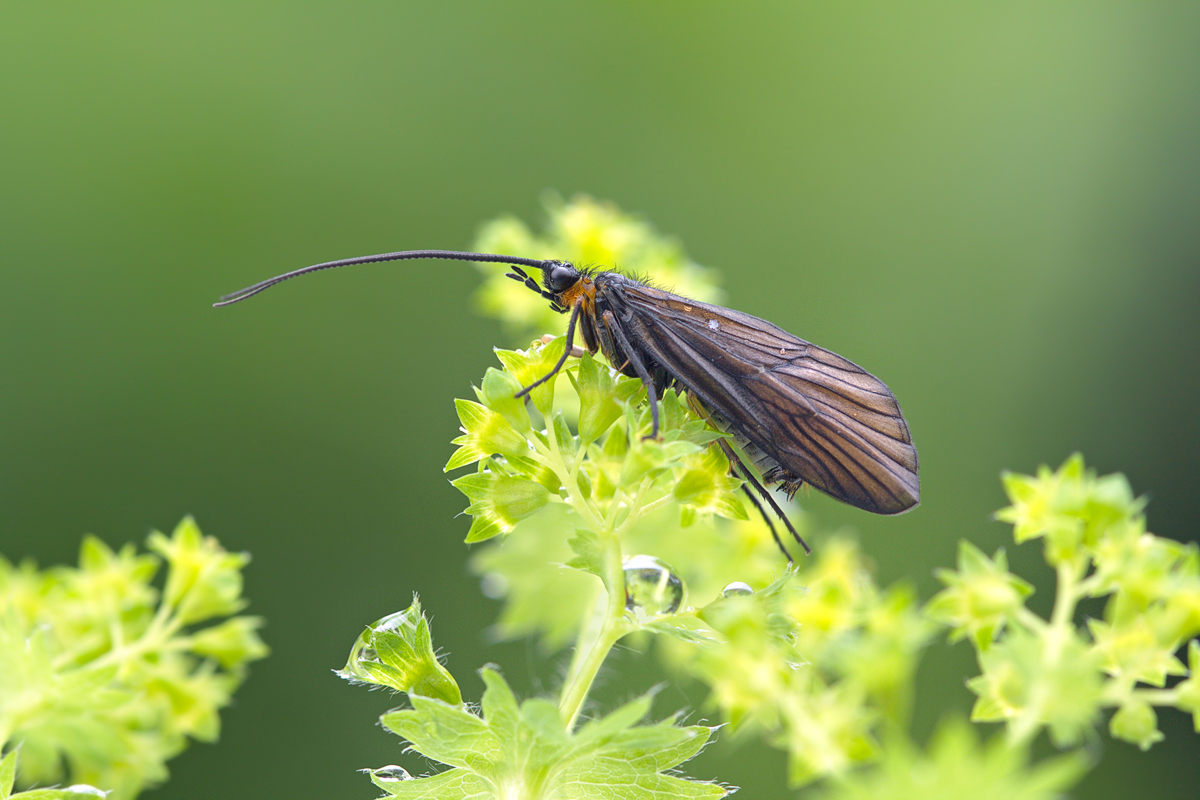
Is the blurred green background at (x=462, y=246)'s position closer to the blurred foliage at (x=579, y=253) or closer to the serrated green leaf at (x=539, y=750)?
the blurred foliage at (x=579, y=253)

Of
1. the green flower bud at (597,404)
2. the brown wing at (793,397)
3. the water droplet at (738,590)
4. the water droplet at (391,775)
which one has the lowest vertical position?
the water droplet at (391,775)

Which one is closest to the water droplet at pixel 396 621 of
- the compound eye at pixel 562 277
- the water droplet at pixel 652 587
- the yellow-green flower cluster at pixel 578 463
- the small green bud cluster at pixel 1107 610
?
the yellow-green flower cluster at pixel 578 463

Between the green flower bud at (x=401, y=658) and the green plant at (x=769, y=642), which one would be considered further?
the green flower bud at (x=401, y=658)

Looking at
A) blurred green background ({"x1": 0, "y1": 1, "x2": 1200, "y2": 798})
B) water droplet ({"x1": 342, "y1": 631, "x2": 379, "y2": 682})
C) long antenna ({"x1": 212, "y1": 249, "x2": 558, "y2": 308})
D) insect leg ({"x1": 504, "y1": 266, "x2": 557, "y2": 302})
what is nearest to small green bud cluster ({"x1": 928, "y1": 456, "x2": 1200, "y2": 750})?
water droplet ({"x1": 342, "y1": 631, "x2": 379, "y2": 682})

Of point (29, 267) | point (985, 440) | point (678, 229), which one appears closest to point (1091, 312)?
point (985, 440)

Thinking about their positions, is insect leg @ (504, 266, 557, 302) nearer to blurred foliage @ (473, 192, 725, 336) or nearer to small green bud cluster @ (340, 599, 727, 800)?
blurred foliage @ (473, 192, 725, 336)

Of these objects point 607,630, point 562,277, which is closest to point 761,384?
point 562,277
